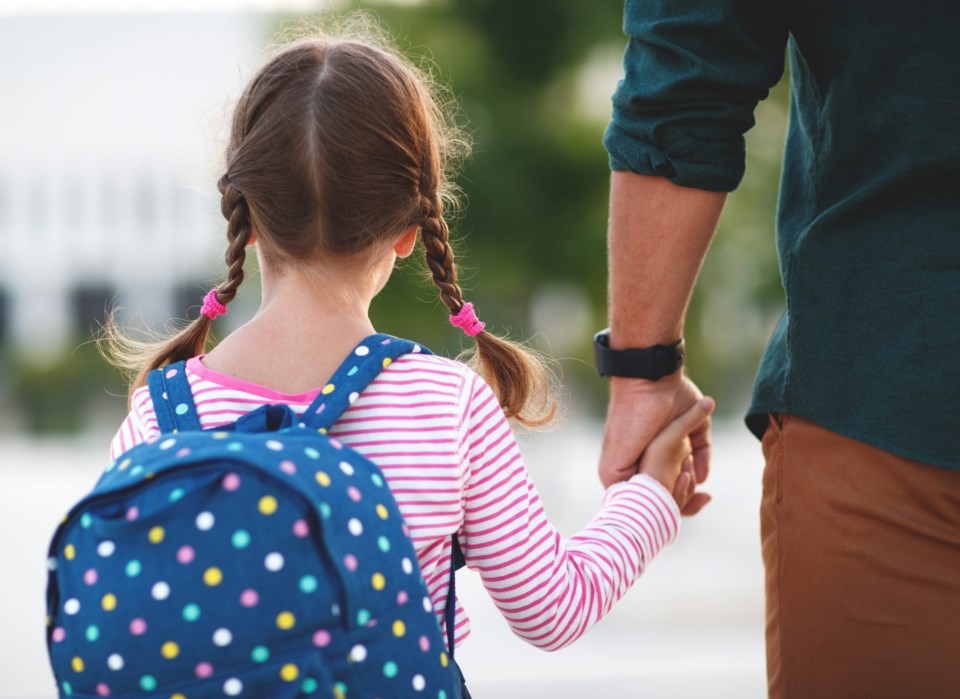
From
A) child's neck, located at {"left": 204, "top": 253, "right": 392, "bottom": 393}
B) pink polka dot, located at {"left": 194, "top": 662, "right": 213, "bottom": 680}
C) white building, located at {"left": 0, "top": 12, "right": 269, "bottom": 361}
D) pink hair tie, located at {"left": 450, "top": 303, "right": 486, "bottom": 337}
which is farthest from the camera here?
white building, located at {"left": 0, "top": 12, "right": 269, "bottom": 361}

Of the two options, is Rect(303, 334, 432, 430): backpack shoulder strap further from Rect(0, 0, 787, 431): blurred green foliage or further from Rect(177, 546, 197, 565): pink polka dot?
Rect(0, 0, 787, 431): blurred green foliage

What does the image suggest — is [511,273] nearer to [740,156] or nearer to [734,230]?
[734,230]

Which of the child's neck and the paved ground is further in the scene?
the paved ground

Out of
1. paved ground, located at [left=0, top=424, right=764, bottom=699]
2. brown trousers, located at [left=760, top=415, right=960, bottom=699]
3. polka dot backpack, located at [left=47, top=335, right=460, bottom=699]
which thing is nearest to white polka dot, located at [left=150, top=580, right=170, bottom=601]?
polka dot backpack, located at [left=47, top=335, right=460, bottom=699]

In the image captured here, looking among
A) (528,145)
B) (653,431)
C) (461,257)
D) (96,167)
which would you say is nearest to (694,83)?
(653,431)

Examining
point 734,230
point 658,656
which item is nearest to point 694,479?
point 658,656

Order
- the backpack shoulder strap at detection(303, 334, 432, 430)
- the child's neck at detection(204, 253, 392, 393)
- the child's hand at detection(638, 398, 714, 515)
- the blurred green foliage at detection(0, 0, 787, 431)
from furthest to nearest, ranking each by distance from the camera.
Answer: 1. the blurred green foliage at detection(0, 0, 787, 431)
2. the child's hand at detection(638, 398, 714, 515)
3. the child's neck at detection(204, 253, 392, 393)
4. the backpack shoulder strap at detection(303, 334, 432, 430)

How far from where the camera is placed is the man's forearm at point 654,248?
2.03 metres

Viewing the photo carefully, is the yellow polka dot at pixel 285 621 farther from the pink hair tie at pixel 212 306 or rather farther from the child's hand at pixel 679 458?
the child's hand at pixel 679 458

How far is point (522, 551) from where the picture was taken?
1739 millimetres

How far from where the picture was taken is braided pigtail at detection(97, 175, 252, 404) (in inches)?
70.3

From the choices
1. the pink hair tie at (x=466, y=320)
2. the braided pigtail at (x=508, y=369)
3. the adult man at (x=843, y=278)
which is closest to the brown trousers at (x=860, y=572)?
the adult man at (x=843, y=278)

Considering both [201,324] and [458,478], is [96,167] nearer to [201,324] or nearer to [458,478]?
[201,324]

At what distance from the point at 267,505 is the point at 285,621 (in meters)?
0.14
